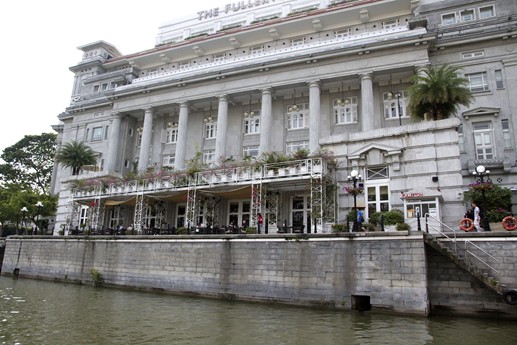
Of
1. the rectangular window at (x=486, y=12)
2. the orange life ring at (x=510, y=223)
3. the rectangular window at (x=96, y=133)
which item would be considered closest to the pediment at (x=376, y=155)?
the orange life ring at (x=510, y=223)

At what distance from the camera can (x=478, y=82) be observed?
33.1 meters

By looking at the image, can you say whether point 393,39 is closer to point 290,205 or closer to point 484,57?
point 484,57

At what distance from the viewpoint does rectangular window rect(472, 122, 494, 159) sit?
3103 cm

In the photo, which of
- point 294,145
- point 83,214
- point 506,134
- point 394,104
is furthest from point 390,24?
point 83,214

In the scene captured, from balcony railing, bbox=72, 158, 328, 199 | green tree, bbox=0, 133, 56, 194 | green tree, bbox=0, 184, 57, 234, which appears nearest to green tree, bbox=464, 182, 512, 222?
balcony railing, bbox=72, 158, 328, 199

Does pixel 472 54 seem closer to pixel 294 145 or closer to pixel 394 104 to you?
pixel 394 104

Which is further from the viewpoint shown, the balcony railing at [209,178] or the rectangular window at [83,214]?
the rectangular window at [83,214]

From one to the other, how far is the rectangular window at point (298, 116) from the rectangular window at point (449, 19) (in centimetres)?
1419

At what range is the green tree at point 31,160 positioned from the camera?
198 feet

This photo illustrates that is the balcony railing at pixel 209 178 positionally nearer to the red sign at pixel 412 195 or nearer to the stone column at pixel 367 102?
the red sign at pixel 412 195

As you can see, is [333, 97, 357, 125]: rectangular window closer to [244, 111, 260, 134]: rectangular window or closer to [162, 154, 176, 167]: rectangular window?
[244, 111, 260, 134]: rectangular window

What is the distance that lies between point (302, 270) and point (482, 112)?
837 inches

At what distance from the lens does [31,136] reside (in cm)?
6225

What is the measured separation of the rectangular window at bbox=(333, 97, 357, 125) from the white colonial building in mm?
99
